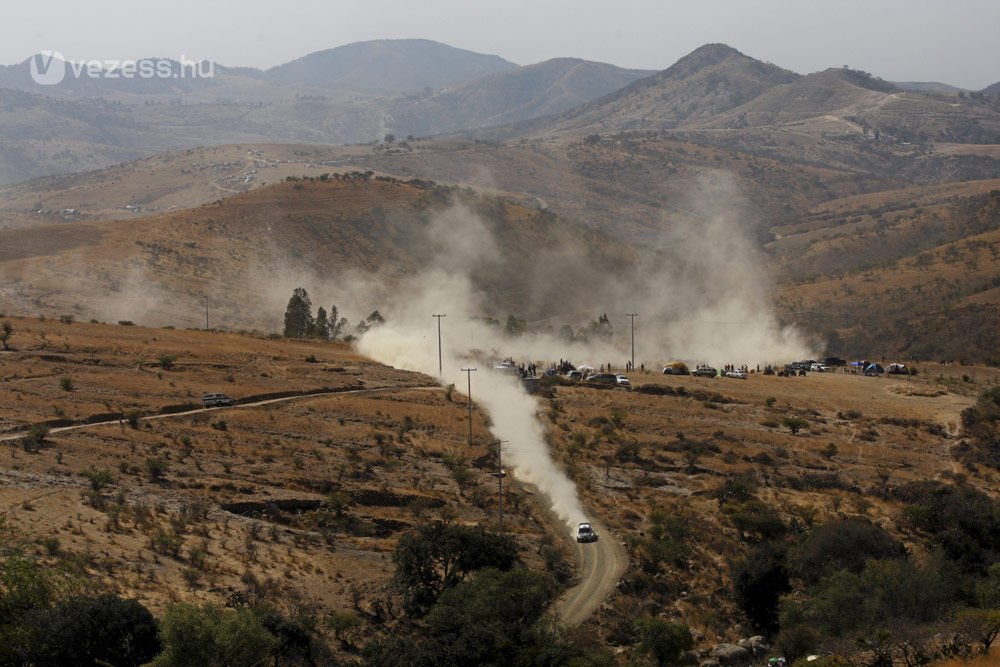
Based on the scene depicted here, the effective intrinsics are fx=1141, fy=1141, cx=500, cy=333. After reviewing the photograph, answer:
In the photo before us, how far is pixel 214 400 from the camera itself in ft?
241

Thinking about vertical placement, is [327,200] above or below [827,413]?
above

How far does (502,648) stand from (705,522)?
24.0m

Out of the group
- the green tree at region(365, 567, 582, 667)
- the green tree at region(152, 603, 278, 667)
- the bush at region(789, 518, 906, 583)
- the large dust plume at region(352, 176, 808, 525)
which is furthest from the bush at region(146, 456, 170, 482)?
the bush at region(789, 518, 906, 583)

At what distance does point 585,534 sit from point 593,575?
4.62 metres

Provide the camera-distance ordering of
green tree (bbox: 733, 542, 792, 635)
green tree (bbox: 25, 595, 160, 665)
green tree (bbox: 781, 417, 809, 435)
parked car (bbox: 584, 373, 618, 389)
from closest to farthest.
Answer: green tree (bbox: 25, 595, 160, 665), green tree (bbox: 733, 542, 792, 635), green tree (bbox: 781, 417, 809, 435), parked car (bbox: 584, 373, 618, 389)

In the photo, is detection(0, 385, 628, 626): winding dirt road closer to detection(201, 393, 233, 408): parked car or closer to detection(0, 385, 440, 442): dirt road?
detection(0, 385, 440, 442): dirt road

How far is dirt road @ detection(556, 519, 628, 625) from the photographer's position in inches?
1864

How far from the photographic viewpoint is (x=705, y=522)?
2340 inches

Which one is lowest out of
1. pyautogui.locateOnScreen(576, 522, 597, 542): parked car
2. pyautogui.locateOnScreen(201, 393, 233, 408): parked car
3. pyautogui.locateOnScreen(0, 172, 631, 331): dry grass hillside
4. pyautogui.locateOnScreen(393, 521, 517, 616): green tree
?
pyautogui.locateOnScreen(576, 522, 597, 542): parked car

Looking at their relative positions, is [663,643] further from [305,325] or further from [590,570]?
[305,325]

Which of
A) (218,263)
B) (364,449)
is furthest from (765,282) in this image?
(364,449)

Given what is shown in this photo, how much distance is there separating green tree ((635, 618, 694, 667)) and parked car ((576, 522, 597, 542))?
13.5 meters

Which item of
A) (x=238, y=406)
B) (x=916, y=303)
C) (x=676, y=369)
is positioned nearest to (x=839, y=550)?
(x=238, y=406)

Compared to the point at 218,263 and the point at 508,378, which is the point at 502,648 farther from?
the point at 218,263
